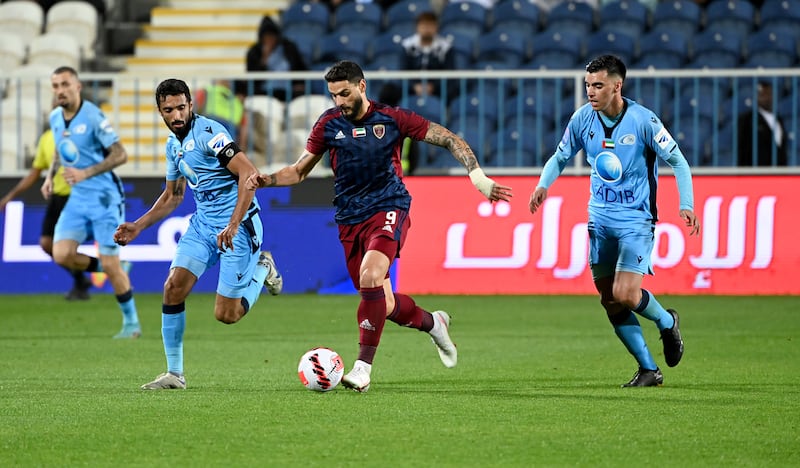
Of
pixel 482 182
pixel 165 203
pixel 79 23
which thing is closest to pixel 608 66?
pixel 482 182

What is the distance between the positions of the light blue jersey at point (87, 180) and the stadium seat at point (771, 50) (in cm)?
943

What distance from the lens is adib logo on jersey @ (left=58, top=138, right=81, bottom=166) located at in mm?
13609

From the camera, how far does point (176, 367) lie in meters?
9.32

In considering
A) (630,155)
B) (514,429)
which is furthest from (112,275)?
(514,429)

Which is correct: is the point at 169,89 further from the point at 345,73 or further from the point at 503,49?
the point at 503,49

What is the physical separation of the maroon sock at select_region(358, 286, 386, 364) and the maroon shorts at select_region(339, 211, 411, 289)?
0.97 feet

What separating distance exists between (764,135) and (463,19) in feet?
17.1

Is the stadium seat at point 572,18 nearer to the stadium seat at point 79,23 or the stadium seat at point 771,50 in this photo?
the stadium seat at point 771,50

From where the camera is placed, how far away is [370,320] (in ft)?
29.1

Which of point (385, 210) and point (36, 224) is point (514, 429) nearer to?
point (385, 210)

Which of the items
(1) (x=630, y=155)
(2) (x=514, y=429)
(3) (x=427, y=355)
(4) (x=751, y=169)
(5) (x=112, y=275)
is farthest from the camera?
(4) (x=751, y=169)

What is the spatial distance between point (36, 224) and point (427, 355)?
741 cm

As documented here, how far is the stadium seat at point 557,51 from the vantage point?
19.8 m

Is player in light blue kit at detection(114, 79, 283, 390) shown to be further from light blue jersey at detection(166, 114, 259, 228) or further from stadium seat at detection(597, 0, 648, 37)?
stadium seat at detection(597, 0, 648, 37)
